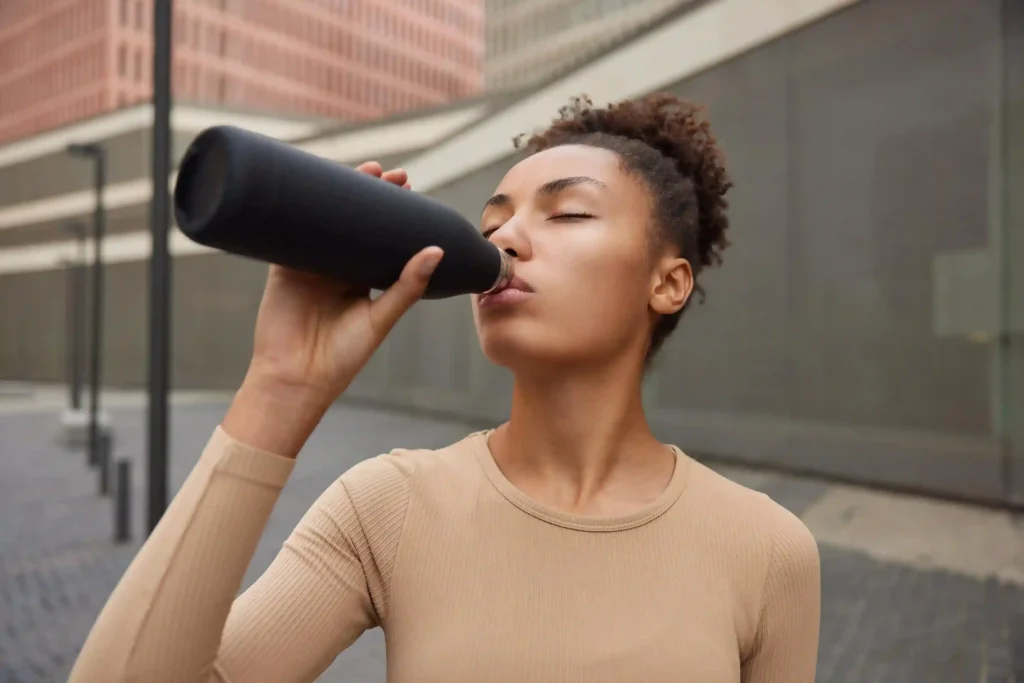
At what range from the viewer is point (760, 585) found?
3.72 ft

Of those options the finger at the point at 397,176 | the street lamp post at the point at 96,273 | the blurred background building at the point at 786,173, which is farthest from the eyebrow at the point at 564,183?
the street lamp post at the point at 96,273

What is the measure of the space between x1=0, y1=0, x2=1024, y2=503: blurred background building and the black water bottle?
7.73 ft

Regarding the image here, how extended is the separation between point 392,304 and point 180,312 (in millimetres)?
8472

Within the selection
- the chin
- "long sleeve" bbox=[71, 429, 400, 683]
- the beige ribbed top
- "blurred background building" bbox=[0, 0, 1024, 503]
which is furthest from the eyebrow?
"blurred background building" bbox=[0, 0, 1024, 503]

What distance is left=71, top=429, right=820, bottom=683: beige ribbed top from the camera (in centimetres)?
102

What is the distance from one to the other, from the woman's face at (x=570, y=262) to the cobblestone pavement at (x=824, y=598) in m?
0.95

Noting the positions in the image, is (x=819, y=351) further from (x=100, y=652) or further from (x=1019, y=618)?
(x=100, y=652)

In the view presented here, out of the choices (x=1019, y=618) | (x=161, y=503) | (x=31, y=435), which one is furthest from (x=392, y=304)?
(x=31, y=435)

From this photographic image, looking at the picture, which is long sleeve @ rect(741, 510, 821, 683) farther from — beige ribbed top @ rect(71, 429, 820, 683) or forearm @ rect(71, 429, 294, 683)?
forearm @ rect(71, 429, 294, 683)

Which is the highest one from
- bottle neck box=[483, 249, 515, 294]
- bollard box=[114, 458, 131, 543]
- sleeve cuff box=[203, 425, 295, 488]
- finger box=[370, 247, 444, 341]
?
bottle neck box=[483, 249, 515, 294]

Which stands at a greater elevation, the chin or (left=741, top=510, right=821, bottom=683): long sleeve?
the chin

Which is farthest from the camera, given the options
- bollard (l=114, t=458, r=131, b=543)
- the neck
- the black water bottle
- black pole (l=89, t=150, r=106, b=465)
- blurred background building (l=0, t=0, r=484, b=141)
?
black pole (l=89, t=150, r=106, b=465)

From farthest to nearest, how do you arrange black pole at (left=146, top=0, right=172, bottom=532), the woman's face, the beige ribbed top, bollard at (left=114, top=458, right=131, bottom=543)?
bollard at (left=114, top=458, right=131, bottom=543), black pole at (left=146, top=0, right=172, bottom=532), the woman's face, the beige ribbed top

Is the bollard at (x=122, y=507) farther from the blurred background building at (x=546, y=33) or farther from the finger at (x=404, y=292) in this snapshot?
the finger at (x=404, y=292)
